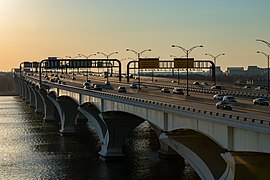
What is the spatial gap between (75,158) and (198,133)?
29.3m

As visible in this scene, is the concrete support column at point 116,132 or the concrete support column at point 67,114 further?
the concrete support column at point 67,114

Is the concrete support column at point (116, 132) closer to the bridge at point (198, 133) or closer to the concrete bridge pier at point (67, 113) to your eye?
the bridge at point (198, 133)

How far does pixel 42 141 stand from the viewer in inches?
3632

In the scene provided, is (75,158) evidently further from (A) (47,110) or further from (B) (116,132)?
(A) (47,110)

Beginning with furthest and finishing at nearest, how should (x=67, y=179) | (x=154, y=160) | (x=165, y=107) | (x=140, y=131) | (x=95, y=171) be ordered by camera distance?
(x=140, y=131)
(x=154, y=160)
(x=95, y=171)
(x=67, y=179)
(x=165, y=107)

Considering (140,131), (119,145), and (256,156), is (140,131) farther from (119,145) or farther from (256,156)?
(256,156)

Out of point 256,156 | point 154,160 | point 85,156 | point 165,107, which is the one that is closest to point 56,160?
point 85,156

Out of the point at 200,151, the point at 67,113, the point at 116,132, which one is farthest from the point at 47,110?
the point at 200,151

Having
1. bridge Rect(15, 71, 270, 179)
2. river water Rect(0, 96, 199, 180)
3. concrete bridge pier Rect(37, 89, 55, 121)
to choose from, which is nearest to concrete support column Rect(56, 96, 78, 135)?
river water Rect(0, 96, 199, 180)

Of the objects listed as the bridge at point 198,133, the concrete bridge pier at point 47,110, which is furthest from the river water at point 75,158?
the concrete bridge pier at point 47,110

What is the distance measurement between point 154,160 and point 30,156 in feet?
63.0

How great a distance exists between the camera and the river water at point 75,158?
62125 mm

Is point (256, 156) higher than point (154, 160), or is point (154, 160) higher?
point (256, 156)

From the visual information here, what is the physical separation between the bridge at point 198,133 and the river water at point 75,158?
163 inches
